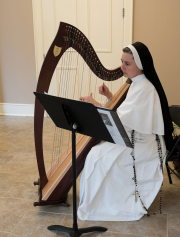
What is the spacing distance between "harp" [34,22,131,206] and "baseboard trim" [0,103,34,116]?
9.32ft

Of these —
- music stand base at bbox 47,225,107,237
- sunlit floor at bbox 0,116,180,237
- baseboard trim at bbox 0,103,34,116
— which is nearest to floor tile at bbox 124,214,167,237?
sunlit floor at bbox 0,116,180,237

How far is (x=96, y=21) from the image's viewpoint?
4719 mm

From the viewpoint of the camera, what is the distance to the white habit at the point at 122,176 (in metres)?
2.12

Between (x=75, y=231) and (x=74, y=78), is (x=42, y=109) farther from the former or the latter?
(x=74, y=78)

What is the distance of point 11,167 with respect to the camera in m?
3.16

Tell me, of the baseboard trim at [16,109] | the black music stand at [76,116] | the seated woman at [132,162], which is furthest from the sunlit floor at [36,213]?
the baseboard trim at [16,109]

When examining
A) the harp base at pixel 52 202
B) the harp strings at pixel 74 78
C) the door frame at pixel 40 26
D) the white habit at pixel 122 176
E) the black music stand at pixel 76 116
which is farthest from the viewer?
the harp strings at pixel 74 78

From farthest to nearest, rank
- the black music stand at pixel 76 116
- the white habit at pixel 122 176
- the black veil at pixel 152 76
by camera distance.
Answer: the white habit at pixel 122 176 < the black veil at pixel 152 76 < the black music stand at pixel 76 116

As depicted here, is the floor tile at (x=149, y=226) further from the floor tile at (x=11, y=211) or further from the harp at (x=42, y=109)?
the floor tile at (x=11, y=211)

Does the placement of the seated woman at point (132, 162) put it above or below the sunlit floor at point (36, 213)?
A: above

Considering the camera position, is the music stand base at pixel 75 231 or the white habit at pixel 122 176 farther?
the white habit at pixel 122 176

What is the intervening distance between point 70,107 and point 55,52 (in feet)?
1.49

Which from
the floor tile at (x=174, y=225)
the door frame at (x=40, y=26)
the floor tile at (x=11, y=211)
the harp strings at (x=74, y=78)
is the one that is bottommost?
the floor tile at (x=11, y=211)

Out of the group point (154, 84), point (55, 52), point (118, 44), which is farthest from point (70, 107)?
point (118, 44)
